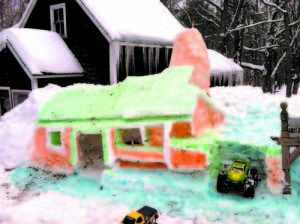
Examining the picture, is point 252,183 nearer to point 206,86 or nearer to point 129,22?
point 206,86

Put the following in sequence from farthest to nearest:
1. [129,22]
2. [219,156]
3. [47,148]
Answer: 1. [129,22]
2. [47,148]
3. [219,156]

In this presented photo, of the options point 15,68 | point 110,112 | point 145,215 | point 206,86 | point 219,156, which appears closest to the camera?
point 145,215

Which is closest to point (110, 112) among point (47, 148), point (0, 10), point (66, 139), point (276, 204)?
point (66, 139)

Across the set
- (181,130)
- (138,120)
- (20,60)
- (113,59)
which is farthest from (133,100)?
(20,60)

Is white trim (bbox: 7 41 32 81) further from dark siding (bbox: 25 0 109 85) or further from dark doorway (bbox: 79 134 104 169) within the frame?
dark doorway (bbox: 79 134 104 169)

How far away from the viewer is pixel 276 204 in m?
6.04

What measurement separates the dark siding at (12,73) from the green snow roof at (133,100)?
2.93 metres

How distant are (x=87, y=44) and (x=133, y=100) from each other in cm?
604

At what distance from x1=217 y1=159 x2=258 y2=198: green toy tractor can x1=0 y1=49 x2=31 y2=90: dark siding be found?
8.65m

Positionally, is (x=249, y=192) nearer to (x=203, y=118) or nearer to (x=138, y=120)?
(x=203, y=118)

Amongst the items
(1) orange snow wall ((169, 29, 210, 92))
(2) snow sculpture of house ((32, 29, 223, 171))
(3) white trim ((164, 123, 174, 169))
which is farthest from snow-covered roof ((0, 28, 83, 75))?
(3) white trim ((164, 123, 174, 169))

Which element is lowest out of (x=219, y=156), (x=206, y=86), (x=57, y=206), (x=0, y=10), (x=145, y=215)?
(x=57, y=206)

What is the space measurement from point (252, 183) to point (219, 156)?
121 centimetres

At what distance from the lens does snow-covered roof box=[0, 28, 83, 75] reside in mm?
11109
